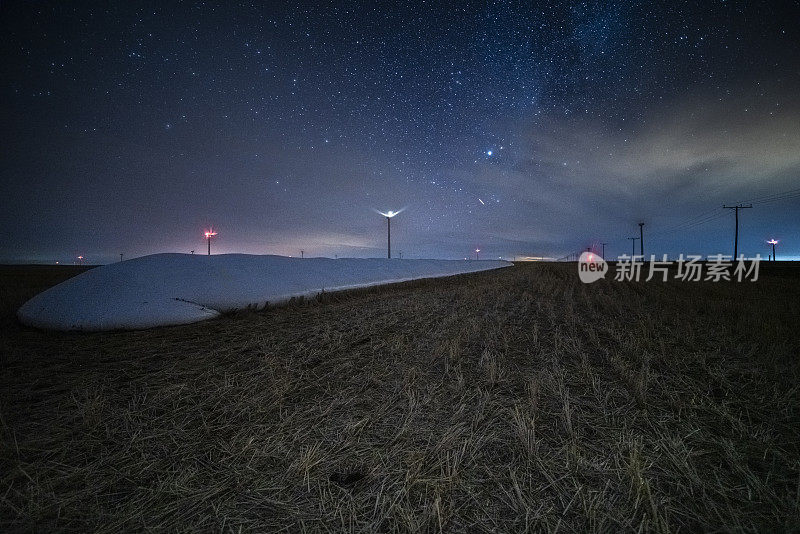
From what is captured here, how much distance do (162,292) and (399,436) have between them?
6.46 meters

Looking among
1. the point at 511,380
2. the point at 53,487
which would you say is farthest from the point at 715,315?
the point at 53,487

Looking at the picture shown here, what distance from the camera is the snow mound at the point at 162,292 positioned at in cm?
573

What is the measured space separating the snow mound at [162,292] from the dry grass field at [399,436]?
85cm

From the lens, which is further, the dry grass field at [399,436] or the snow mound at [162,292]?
the snow mound at [162,292]

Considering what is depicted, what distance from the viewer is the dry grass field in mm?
1678

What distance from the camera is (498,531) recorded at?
156cm

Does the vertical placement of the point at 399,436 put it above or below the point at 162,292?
below

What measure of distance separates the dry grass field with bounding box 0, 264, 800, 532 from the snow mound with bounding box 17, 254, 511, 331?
848mm

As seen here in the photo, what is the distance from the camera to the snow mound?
5.73 metres

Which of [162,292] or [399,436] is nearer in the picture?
[399,436]

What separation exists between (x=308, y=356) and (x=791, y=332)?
8516mm

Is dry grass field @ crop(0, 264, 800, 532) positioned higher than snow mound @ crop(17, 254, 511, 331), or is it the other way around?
snow mound @ crop(17, 254, 511, 331)

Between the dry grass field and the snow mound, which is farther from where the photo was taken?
the snow mound

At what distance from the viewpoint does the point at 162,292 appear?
6.51 m
